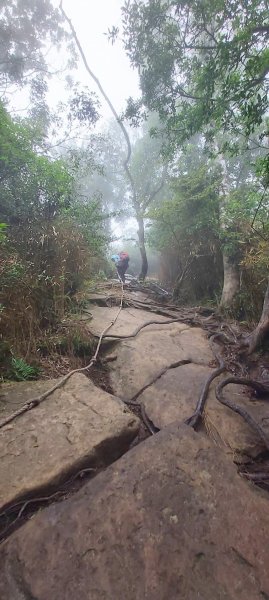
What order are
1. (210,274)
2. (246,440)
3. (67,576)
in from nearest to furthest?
1. (67,576)
2. (246,440)
3. (210,274)

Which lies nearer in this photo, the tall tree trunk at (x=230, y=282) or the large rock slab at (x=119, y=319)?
the large rock slab at (x=119, y=319)

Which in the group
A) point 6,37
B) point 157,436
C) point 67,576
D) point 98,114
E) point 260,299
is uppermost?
point 6,37

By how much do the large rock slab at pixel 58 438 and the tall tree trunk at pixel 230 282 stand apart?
4255 mm

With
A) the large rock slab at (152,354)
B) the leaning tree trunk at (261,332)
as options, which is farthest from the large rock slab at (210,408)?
the leaning tree trunk at (261,332)

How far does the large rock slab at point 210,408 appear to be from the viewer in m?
2.02

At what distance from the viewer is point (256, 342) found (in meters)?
3.38

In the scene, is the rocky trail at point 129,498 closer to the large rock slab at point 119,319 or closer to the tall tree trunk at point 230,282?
the large rock slab at point 119,319

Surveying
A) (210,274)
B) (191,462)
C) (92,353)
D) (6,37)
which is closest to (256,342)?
(92,353)

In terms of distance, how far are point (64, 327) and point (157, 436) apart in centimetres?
203

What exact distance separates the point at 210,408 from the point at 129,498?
1.26 metres

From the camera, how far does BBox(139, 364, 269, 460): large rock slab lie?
2018mm

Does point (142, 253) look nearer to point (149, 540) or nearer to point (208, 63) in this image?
point (208, 63)

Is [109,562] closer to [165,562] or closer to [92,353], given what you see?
[165,562]

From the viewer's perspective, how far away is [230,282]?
5.98 meters
